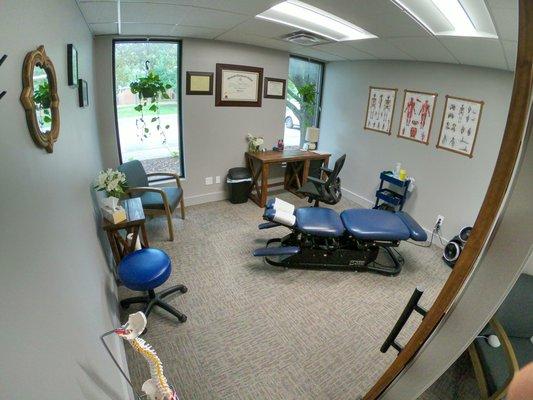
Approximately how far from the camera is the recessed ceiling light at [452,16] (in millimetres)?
1484

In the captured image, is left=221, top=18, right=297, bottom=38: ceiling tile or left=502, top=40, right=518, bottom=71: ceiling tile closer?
left=502, top=40, right=518, bottom=71: ceiling tile

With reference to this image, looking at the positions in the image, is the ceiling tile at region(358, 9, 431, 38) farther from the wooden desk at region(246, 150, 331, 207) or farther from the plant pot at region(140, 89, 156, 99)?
the plant pot at region(140, 89, 156, 99)

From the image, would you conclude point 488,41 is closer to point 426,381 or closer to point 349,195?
point 426,381

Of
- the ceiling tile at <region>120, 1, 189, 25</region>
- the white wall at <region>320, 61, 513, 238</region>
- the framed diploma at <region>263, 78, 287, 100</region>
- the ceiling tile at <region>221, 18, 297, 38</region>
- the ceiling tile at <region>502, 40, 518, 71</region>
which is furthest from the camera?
the framed diploma at <region>263, 78, 287, 100</region>

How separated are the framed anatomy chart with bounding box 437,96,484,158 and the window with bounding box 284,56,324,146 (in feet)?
6.89

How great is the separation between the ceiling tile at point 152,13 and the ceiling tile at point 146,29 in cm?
13

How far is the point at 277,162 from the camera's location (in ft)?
13.1

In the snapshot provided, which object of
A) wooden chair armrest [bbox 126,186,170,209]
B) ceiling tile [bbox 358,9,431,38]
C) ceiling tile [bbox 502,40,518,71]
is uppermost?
ceiling tile [bbox 358,9,431,38]

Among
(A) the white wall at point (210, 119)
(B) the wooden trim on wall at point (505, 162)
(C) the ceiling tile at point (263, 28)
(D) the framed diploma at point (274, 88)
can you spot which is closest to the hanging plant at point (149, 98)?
(A) the white wall at point (210, 119)

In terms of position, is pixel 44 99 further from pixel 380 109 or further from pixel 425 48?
pixel 380 109

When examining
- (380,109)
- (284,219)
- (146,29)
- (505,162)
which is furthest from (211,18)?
(380,109)

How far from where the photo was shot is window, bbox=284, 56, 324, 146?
15.0ft

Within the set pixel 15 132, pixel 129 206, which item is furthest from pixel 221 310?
pixel 15 132

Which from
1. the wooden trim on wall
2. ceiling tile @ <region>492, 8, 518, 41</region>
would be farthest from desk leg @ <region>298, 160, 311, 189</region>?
the wooden trim on wall
